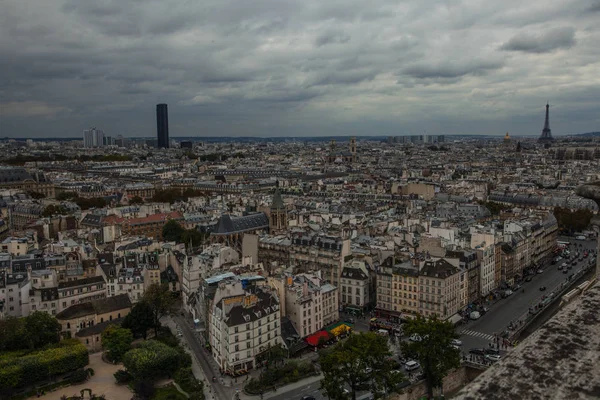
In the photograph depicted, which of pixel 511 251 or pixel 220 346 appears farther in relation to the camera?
pixel 511 251

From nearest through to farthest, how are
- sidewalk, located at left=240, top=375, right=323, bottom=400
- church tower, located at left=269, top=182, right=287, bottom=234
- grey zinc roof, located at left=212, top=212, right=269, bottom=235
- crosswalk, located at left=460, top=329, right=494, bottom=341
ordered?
sidewalk, located at left=240, top=375, right=323, bottom=400
crosswalk, located at left=460, top=329, right=494, bottom=341
grey zinc roof, located at left=212, top=212, right=269, bottom=235
church tower, located at left=269, top=182, right=287, bottom=234

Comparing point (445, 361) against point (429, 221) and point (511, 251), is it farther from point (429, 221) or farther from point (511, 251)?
point (429, 221)

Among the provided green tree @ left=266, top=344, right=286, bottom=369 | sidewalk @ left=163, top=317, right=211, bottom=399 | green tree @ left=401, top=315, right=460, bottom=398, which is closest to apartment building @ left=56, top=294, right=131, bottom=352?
sidewalk @ left=163, top=317, right=211, bottom=399

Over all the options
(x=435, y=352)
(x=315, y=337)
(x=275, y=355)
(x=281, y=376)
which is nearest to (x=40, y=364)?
(x=275, y=355)

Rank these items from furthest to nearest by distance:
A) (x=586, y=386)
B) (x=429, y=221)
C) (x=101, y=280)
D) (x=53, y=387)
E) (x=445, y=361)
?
(x=429, y=221) → (x=101, y=280) → (x=53, y=387) → (x=445, y=361) → (x=586, y=386)

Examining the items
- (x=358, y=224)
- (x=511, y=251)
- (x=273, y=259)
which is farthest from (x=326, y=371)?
(x=358, y=224)

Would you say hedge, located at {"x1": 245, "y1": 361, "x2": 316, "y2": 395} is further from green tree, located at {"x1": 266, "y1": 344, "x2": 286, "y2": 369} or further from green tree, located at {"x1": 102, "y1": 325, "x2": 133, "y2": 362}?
green tree, located at {"x1": 102, "y1": 325, "x2": 133, "y2": 362}

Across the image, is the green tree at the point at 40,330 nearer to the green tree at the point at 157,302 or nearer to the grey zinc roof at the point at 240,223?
the green tree at the point at 157,302
